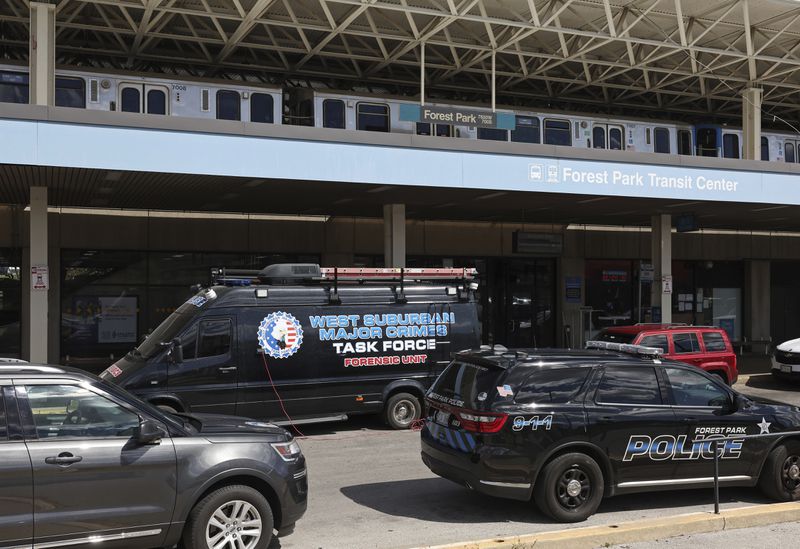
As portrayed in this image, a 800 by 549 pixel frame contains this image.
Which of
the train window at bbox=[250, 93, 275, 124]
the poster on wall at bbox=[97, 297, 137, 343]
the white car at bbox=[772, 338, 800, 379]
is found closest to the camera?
the white car at bbox=[772, 338, 800, 379]

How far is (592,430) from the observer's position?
7.11m

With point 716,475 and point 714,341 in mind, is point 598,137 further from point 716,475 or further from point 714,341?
point 716,475

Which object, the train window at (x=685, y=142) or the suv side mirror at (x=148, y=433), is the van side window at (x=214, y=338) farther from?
the train window at (x=685, y=142)

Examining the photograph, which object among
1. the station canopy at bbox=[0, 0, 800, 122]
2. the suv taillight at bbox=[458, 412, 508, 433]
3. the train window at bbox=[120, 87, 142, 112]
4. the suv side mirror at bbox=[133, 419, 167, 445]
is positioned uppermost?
the station canopy at bbox=[0, 0, 800, 122]

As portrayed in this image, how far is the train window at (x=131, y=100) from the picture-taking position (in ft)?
64.0

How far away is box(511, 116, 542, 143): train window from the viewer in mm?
24312

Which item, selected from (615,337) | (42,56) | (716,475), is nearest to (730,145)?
(615,337)

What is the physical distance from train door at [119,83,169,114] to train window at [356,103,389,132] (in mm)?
5339

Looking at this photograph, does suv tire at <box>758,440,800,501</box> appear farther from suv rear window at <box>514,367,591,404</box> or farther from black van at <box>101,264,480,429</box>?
black van at <box>101,264,480,429</box>

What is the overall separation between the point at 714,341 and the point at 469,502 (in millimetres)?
9611

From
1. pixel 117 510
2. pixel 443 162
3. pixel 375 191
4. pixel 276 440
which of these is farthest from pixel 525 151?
pixel 117 510

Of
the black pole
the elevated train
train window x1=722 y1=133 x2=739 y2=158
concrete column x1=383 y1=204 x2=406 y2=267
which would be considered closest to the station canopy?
train window x1=722 y1=133 x2=739 y2=158

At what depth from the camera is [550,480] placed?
6938 millimetres

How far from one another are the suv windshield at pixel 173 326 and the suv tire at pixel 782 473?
746 centimetres
